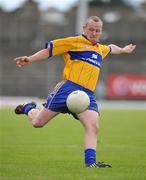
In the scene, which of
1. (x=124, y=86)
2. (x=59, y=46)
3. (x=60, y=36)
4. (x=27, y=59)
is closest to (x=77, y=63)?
(x=59, y=46)

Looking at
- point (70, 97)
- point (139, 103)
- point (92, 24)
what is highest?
point (92, 24)

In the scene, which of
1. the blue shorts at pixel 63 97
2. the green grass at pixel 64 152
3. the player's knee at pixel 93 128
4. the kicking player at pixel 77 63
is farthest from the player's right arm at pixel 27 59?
the green grass at pixel 64 152

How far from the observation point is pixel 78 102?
37.4 feet

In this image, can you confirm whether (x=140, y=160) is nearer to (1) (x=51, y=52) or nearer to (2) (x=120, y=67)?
(1) (x=51, y=52)

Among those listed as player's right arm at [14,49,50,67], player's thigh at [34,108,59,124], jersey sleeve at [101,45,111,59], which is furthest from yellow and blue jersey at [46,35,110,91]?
player's thigh at [34,108,59,124]

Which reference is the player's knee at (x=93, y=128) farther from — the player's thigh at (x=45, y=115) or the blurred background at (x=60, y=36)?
the blurred background at (x=60, y=36)

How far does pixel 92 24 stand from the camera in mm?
11906

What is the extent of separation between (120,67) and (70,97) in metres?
36.7

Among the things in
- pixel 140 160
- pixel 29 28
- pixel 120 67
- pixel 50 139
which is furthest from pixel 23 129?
pixel 29 28

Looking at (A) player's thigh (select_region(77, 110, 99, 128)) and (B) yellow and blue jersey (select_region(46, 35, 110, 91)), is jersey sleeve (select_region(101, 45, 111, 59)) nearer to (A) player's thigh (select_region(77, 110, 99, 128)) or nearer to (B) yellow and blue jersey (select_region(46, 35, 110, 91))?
(B) yellow and blue jersey (select_region(46, 35, 110, 91))

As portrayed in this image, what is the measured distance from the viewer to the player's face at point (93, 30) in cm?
1191

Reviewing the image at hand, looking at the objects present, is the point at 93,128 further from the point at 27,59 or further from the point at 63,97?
the point at 27,59

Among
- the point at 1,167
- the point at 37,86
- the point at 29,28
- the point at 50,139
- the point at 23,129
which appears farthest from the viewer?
the point at 29,28

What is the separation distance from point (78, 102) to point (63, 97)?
0.61 metres
